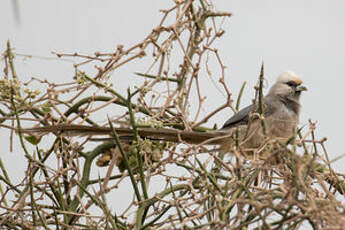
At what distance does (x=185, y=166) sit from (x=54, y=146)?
0.45 m

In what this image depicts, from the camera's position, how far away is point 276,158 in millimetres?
1451

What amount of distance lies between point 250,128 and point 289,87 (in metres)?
0.72

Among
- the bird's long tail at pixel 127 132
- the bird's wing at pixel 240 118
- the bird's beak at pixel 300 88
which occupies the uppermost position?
the bird's beak at pixel 300 88

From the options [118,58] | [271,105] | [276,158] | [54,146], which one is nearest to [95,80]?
[118,58]

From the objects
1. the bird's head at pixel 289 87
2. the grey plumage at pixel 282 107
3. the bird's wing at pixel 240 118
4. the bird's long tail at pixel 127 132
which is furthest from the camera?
the bird's head at pixel 289 87

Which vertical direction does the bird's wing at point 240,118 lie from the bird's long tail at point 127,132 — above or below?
above

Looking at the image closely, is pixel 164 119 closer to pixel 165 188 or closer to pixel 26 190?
pixel 165 188

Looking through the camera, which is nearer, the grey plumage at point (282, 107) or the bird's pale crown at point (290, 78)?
the grey plumage at point (282, 107)

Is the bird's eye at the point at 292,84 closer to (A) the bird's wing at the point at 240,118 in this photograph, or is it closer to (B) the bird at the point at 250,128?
(B) the bird at the point at 250,128

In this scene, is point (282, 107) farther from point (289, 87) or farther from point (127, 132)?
point (127, 132)

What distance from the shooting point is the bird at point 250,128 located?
1952mm

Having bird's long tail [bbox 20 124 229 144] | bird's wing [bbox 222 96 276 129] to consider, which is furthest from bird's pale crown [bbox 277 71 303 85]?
bird's long tail [bbox 20 124 229 144]

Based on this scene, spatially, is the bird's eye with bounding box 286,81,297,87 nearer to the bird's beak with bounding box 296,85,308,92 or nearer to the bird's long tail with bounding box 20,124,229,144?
the bird's beak with bounding box 296,85,308,92

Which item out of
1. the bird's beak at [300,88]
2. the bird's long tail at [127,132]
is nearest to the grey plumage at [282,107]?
the bird's beak at [300,88]
